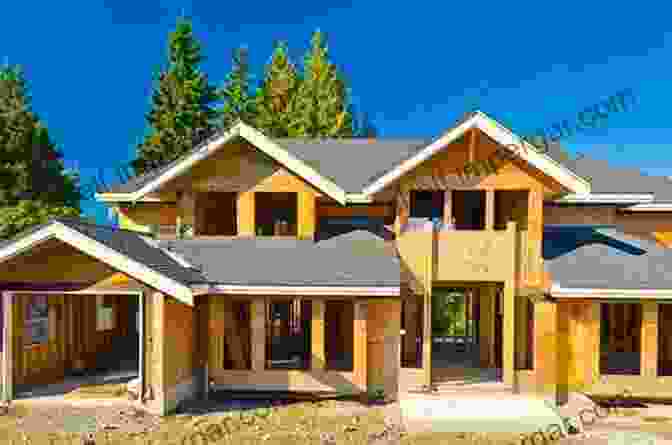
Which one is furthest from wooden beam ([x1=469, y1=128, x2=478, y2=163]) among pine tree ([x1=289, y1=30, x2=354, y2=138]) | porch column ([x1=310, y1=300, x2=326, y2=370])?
pine tree ([x1=289, y1=30, x2=354, y2=138])

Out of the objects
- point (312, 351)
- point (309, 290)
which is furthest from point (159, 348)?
point (312, 351)

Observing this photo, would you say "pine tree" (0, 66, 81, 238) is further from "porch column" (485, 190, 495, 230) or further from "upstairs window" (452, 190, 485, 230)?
"porch column" (485, 190, 495, 230)

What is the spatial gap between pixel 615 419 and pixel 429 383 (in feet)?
14.0

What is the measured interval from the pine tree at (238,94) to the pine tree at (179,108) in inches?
38.5

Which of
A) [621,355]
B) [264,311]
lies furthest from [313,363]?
[621,355]

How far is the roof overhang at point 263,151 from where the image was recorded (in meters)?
13.8

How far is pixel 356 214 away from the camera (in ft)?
50.9

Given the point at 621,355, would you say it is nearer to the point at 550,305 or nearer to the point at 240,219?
the point at 550,305

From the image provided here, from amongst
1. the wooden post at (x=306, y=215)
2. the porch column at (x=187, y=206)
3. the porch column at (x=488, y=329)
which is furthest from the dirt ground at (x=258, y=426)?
the porch column at (x=187, y=206)

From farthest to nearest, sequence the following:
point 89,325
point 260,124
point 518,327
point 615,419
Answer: point 260,124, point 89,325, point 518,327, point 615,419

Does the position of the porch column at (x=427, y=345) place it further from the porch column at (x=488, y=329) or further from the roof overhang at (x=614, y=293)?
the roof overhang at (x=614, y=293)

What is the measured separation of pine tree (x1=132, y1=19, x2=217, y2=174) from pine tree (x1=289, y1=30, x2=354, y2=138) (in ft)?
25.6

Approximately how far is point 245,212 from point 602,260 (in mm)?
9822

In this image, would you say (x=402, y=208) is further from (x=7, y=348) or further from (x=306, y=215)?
(x=7, y=348)
